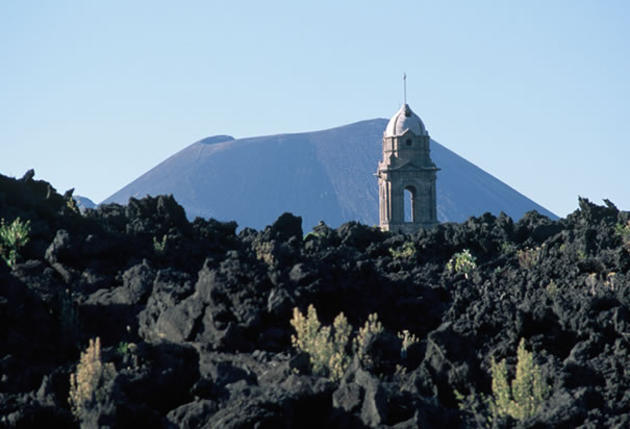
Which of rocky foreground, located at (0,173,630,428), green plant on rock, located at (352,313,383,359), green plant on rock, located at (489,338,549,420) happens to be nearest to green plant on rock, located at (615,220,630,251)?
rocky foreground, located at (0,173,630,428)

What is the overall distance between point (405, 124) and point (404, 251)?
94.0ft

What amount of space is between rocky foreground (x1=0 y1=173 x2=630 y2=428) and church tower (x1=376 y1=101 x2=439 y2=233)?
1310 inches

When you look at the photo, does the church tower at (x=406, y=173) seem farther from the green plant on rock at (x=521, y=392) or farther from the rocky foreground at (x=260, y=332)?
the green plant on rock at (x=521, y=392)

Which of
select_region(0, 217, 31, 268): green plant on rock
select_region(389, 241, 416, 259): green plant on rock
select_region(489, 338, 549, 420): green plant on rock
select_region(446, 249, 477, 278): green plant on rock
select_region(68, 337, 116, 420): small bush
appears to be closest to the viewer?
select_region(68, 337, 116, 420): small bush

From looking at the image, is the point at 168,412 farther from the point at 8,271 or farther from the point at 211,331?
the point at 8,271

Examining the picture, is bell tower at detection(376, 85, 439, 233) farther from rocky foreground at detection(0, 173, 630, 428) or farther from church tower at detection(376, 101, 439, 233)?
rocky foreground at detection(0, 173, 630, 428)

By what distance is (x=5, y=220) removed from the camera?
27.4 m

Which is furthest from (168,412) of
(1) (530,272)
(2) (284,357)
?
(1) (530,272)

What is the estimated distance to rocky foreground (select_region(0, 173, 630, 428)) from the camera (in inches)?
590

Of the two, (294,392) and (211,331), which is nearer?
(294,392)

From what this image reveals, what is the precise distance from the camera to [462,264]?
34469 mm

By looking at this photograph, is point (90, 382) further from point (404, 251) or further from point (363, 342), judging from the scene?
point (404, 251)

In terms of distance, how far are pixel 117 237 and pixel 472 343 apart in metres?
10.8

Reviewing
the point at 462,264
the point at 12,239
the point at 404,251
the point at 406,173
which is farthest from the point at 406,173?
the point at 12,239
